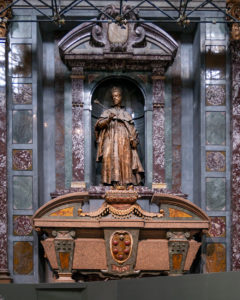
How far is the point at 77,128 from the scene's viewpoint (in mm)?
9078

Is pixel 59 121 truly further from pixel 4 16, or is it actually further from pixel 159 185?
pixel 159 185

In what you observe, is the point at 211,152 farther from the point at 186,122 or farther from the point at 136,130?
the point at 136,130

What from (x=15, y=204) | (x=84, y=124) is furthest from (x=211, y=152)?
(x=15, y=204)

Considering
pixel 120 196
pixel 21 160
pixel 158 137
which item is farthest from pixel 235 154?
pixel 21 160

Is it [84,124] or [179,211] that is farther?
[84,124]

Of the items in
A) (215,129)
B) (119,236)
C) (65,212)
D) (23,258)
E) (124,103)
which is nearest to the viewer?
(119,236)

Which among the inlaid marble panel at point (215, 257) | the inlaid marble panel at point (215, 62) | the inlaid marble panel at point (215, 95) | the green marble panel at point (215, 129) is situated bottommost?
the inlaid marble panel at point (215, 257)

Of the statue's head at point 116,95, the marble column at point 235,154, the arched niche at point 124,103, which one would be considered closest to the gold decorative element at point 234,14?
the marble column at point 235,154

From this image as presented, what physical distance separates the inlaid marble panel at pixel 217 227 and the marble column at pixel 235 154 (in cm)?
19

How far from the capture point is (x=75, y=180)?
29.4 ft

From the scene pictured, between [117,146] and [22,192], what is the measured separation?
→ 1.96 meters

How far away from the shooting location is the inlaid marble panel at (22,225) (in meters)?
8.55

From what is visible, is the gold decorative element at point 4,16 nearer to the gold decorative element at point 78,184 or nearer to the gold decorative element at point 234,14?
the gold decorative element at point 78,184

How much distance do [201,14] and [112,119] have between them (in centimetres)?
263
